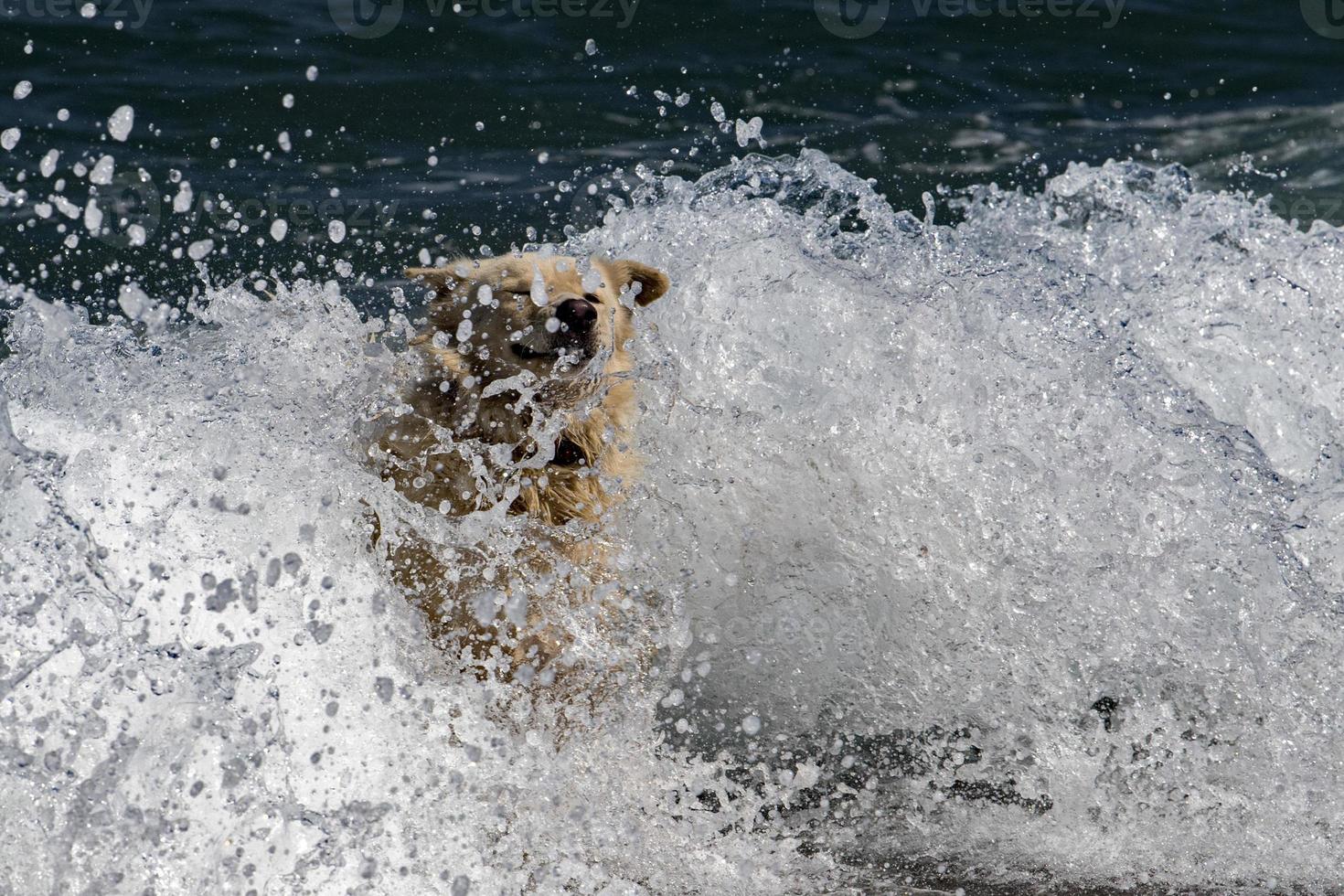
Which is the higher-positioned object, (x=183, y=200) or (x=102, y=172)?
(x=102, y=172)

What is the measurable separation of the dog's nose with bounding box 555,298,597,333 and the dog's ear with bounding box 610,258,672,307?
1.25ft

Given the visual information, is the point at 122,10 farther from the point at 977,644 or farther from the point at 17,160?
the point at 977,644

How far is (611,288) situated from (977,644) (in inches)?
67.3

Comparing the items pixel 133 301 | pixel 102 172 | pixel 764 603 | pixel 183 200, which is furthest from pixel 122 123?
pixel 764 603

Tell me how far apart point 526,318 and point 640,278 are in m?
0.55

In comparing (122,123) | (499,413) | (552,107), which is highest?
(552,107)

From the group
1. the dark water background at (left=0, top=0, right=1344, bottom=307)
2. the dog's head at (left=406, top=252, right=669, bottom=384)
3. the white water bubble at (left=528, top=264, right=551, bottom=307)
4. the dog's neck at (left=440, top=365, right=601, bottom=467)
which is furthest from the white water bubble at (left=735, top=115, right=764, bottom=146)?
the dog's neck at (left=440, top=365, right=601, bottom=467)

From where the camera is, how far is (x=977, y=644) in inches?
156

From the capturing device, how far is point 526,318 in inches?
147

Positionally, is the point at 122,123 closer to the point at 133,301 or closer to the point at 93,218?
the point at 93,218

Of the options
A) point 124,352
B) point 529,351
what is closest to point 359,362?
point 529,351

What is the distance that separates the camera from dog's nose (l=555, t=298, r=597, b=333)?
3713 mm

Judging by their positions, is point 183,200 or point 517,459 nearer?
point 517,459

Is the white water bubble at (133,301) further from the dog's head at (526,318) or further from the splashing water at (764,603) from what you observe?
the dog's head at (526,318)
